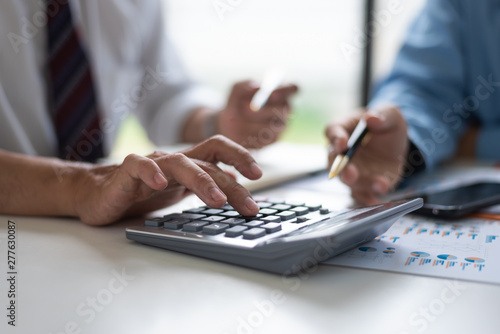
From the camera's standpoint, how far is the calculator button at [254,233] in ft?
1.45

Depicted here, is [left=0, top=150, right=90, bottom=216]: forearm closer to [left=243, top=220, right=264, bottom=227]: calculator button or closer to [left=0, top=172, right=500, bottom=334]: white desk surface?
[left=0, top=172, right=500, bottom=334]: white desk surface

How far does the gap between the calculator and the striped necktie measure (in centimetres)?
43

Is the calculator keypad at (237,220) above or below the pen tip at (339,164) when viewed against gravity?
above

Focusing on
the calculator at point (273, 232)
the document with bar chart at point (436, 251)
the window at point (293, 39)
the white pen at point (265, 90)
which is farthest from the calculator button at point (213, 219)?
the window at point (293, 39)

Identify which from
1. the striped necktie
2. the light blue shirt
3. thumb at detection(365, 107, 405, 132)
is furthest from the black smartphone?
the striped necktie

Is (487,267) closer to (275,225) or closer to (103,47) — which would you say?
(275,225)

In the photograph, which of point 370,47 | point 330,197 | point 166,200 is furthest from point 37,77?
point 370,47

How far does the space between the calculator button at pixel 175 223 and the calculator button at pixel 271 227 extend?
0.09m

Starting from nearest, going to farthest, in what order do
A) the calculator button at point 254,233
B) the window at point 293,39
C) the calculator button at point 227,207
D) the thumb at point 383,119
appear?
1. the calculator button at point 254,233
2. the calculator button at point 227,207
3. the thumb at point 383,119
4. the window at point 293,39

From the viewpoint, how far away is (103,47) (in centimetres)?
109

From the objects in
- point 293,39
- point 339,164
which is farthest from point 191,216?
point 293,39

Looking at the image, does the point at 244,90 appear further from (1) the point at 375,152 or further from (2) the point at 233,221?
(2) the point at 233,221

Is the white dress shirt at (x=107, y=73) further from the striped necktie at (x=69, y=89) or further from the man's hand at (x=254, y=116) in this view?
the man's hand at (x=254, y=116)

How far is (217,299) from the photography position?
38 cm
